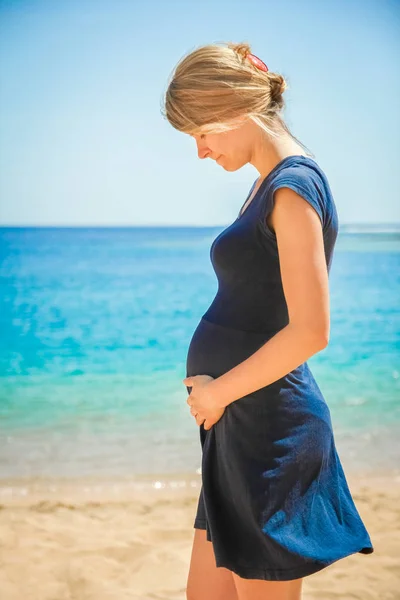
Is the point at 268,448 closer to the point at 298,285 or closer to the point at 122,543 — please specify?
the point at 298,285

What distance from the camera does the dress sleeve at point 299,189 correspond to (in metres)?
1.42

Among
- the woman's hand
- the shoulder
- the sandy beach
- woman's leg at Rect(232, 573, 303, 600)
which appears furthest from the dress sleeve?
the sandy beach

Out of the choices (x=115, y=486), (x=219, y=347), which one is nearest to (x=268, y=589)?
(x=219, y=347)

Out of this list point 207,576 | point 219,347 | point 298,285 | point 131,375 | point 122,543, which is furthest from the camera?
point 131,375

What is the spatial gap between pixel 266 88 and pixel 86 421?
5205 millimetres

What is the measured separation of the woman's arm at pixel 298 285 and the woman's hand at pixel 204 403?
17 centimetres

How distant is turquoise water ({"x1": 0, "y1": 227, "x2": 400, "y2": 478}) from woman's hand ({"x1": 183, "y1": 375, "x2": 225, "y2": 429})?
3517 millimetres

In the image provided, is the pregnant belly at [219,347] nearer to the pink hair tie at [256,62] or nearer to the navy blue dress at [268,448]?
the navy blue dress at [268,448]

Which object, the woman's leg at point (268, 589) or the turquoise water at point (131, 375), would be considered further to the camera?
the turquoise water at point (131, 375)

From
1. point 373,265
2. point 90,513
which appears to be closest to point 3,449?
point 90,513

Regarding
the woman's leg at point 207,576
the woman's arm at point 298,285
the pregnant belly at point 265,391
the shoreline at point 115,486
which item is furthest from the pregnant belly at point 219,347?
the shoreline at point 115,486

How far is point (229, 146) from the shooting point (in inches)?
63.9

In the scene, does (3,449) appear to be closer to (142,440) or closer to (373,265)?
(142,440)

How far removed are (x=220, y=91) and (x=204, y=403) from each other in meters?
→ 0.66
